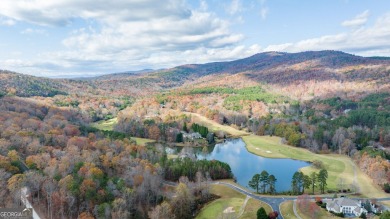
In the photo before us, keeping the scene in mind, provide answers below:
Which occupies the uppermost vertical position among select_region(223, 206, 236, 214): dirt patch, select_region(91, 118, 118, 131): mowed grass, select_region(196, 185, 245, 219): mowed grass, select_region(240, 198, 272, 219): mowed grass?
select_region(223, 206, 236, 214): dirt patch

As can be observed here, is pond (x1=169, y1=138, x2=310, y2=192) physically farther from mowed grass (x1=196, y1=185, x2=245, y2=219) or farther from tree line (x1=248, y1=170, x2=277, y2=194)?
mowed grass (x1=196, y1=185, x2=245, y2=219)

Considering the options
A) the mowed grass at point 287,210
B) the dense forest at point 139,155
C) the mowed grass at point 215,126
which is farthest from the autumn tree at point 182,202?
the mowed grass at point 215,126

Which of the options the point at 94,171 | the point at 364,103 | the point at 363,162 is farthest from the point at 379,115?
the point at 94,171

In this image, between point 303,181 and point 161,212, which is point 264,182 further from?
point 161,212

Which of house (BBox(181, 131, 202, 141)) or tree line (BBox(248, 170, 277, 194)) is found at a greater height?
tree line (BBox(248, 170, 277, 194))

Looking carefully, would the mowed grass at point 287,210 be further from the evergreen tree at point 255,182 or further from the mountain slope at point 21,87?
the mountain slope at point 21,87

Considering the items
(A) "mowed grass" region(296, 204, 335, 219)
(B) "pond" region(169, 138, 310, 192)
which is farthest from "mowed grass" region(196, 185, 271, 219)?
(B) "pond" region(169, 138, 310, 192)
